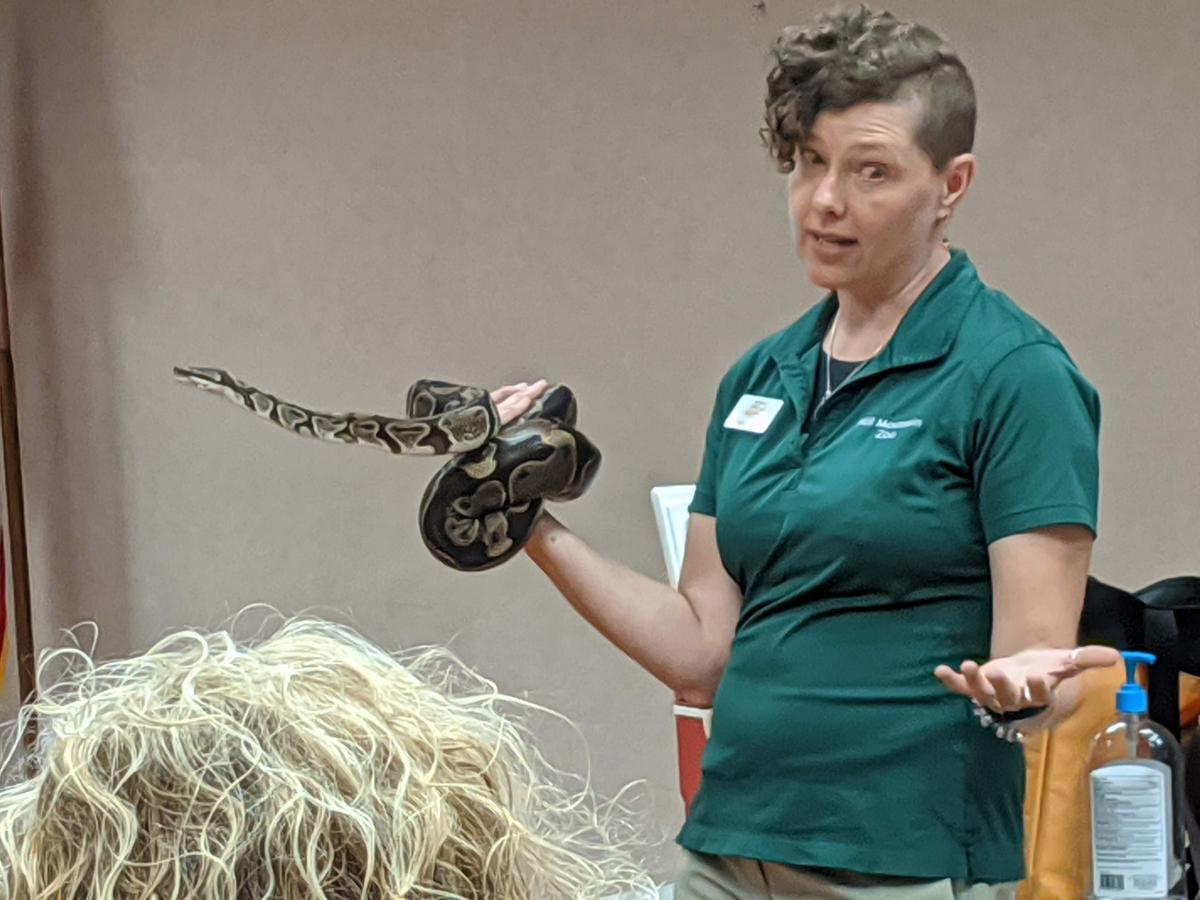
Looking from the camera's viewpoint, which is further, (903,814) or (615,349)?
(615,349)

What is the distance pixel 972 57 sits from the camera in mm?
4211

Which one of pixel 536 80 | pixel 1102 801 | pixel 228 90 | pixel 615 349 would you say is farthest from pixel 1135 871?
pixel 228 90

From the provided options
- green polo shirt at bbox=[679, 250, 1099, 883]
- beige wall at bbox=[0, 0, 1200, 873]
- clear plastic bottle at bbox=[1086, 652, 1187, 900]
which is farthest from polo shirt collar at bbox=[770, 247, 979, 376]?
beige wall at bbox=[0, 0, 1200, 873]

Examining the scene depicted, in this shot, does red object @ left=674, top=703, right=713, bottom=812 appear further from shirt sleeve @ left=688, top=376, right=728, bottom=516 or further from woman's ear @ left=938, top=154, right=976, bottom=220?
woman's ear @ left=938, top=154, right=976, bottom=220

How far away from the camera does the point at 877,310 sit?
1.64m

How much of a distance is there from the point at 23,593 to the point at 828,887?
2.65m

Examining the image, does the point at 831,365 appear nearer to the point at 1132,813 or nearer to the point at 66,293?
the point at 1132,813

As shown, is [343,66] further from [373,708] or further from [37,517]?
[373,708]

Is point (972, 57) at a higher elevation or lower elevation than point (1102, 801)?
higher

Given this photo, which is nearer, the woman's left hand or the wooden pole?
the woman's left hand

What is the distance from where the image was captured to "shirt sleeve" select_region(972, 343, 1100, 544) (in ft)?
4.72

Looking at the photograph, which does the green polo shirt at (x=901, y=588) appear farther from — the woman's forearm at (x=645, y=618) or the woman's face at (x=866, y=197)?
the woman's forearm at (x=645, y=618)

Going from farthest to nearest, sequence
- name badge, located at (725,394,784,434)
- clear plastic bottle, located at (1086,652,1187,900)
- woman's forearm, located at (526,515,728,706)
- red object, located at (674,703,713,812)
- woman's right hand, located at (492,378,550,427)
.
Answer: red object, located at (674,703,713,812) < clear plastic bottle, located at (1086,652,1187,900) < woman's right hand, located at (492,378,550,427) < woman's forearm, located at (526,515,728,706) < name badge, located at (725,394,784,434)

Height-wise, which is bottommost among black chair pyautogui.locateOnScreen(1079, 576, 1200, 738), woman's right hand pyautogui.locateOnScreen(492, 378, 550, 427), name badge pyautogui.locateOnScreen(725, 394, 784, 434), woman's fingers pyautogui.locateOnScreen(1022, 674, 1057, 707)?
black chair pyautogui.locateOnScreen(1079, 576, 1200, 738)
